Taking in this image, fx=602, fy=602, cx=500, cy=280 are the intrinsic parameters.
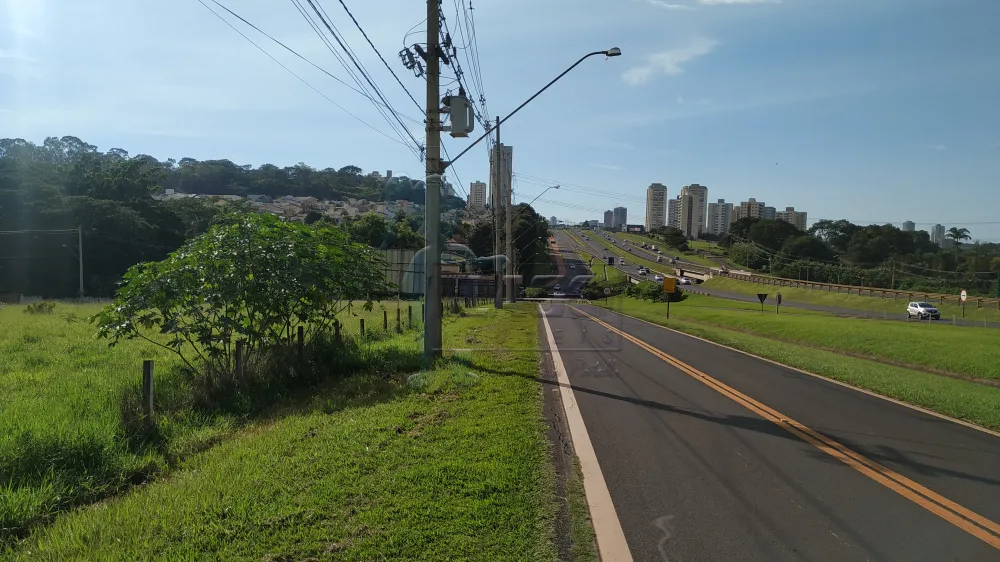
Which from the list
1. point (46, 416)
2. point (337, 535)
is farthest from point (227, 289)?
point (337, 535)

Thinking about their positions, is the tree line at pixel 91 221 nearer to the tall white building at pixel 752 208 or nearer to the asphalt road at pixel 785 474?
the asphalt road at pixel 785 474

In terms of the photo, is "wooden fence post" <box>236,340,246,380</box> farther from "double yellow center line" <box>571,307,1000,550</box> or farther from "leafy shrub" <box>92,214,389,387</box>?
"double yellow center line" <box>571,307,1000,550</box>

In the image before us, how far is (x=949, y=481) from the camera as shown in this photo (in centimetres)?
573

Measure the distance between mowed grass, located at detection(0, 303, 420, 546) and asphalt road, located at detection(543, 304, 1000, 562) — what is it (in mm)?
4779

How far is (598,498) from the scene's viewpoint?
17.0 ft

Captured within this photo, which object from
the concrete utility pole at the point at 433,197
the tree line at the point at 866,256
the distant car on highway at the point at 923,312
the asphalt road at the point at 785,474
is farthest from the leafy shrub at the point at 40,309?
the tree line at the point at 866,256

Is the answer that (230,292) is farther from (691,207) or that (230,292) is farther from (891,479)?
(691,207)

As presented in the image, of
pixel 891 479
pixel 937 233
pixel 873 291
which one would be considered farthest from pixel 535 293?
pixel 937 233

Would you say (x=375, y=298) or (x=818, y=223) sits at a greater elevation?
(x=818, y=223)

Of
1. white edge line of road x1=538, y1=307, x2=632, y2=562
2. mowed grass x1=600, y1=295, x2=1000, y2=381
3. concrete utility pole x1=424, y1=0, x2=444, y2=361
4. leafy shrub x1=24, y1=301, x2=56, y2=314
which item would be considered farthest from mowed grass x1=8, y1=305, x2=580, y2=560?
leafy shrub x1=24, y1=301, x2=56, y2=314

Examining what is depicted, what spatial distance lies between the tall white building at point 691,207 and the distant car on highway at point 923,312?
12311 cm

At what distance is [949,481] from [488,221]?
148ft

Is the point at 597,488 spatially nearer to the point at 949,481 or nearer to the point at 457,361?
the point at 949,481

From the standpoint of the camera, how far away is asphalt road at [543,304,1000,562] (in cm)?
438
